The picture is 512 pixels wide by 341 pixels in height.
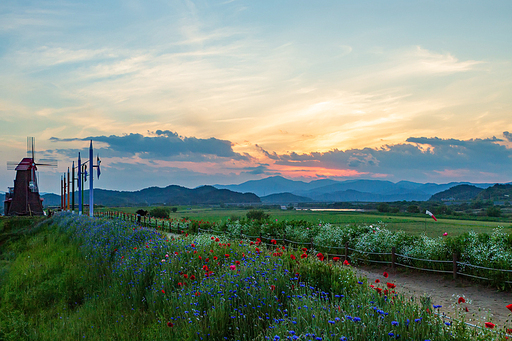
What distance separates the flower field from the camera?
13.0ft

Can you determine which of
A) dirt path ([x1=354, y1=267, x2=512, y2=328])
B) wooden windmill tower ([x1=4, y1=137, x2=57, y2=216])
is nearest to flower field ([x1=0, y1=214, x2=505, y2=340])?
dirt path ([x1=354, y1=267, x2=512, y2=328])

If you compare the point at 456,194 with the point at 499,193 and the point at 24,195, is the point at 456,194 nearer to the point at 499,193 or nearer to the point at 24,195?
the point at 499,193

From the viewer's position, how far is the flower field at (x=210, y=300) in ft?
13.0

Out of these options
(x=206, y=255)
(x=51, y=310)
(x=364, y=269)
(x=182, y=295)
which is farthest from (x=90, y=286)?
(x=364, y=269)

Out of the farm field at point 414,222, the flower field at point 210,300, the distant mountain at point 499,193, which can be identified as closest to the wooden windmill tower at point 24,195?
the farm field at point 414,222

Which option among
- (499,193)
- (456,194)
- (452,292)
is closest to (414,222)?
(452,292)

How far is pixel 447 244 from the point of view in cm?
1213

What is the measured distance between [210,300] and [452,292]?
8.12 meters

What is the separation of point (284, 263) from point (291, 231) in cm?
1186

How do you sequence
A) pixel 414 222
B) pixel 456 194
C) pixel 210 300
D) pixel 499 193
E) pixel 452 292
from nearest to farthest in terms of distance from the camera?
pixel 210 300, pixel 452 292, pixel 414 222, pixel 499 193, pixel 456 194

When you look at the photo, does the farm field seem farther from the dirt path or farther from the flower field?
the flower field

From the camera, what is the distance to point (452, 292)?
33.5ft

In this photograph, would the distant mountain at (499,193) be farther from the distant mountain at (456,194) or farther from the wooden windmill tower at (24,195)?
the wooden windmill tower at (24,195)

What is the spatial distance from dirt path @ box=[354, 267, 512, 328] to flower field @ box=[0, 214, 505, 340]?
6.42 ft
